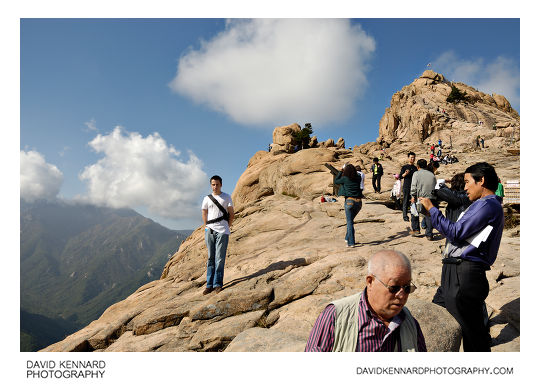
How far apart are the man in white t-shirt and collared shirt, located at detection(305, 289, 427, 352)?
566 centimetres

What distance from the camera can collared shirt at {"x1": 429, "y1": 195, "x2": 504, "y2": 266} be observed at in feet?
12.0

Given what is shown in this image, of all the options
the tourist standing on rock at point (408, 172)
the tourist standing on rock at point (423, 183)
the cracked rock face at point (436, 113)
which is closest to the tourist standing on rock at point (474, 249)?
the tourist standing on rock at point (423, 183)

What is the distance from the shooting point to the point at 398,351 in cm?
277

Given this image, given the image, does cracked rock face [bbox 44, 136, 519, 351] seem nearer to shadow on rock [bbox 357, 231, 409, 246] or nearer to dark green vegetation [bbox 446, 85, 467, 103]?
shadow on rock [bbox 357, 231, 409, 246]

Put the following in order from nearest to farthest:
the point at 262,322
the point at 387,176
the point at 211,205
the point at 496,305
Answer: the point at 496,305, the point at 262,322, the point at 211,205, the point at 387,176

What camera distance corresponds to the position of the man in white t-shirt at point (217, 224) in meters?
8.09

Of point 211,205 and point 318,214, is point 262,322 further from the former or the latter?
point 318,214

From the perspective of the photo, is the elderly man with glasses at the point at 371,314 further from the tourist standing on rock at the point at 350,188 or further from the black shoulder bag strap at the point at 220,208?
the tourist standing on rock at the point at 350,188

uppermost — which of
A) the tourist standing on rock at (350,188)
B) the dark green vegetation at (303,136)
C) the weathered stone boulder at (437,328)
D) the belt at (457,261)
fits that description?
the dark green vegetation at (303,136)

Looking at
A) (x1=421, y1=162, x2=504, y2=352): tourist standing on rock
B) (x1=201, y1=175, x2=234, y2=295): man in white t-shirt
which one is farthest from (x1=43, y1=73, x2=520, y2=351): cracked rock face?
(x1=201, y1=175, x2=234, y2=295): man in white t-shirt

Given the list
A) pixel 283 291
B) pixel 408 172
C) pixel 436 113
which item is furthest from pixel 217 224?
pixel 436 113

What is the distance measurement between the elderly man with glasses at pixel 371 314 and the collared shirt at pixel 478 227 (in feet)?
5.54
